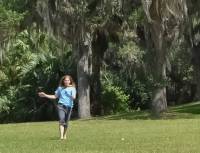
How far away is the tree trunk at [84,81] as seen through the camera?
3338 cm

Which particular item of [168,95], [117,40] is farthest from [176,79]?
[117,40]

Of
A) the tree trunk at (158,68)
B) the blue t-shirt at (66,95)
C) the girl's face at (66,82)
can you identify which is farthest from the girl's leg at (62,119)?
the tree trunk at (158,68)

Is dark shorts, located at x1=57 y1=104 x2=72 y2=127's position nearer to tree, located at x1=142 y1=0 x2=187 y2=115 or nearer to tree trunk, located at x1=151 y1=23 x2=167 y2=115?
tree, located at x1=142 y1=0 x2=187 y2=115

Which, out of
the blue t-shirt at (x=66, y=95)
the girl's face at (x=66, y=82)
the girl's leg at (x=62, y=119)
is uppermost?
the girl's face at (x=66, y=82)

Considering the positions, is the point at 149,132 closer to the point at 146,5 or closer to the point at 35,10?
the point at 146,5

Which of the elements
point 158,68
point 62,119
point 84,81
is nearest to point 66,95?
point 62,119

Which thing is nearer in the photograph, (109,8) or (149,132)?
(149,132)

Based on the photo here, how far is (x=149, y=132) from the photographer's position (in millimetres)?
18109

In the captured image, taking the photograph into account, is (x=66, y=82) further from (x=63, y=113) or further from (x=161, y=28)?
(x=161, y=28)

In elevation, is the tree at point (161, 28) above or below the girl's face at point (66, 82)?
above

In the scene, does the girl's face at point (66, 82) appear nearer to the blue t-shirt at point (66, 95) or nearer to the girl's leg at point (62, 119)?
the blue t-shirt at point (66, 95)

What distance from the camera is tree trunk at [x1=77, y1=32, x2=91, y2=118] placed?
33.4 metres

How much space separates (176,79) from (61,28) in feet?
58.3

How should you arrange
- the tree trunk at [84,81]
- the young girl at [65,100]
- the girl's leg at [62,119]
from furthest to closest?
the tree trunk at [84,81], the young girl at [65,100], the girl's leg at [62,119]
